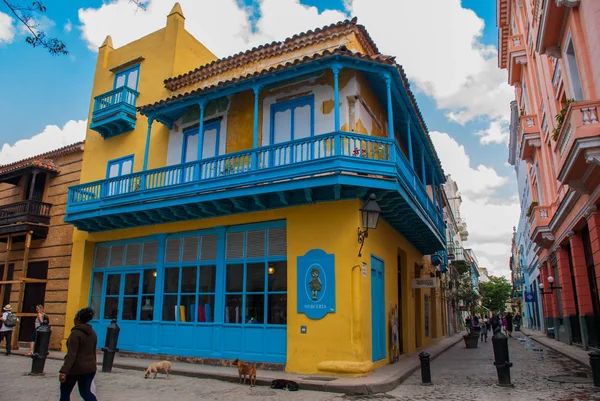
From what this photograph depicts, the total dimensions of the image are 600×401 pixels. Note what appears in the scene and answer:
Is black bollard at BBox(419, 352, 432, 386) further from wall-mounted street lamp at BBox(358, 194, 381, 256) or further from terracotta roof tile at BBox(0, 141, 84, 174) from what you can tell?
terracotta roof tile at BBox(0, 141, 84, 174)

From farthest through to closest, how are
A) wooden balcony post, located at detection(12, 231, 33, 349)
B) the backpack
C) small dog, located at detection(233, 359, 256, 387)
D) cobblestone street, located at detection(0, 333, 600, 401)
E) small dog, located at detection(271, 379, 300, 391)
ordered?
wooden balcony post, located at detection(12, 231, 33, 349)
the backpack
small dog, located at detection(233, 359, 256, 387)
small dog, located at detection(271, 379, 300, 391)
cobblestone street, located at detection(0, 333, 600, 401)

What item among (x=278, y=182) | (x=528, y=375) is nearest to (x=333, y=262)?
(x=278, y=182)

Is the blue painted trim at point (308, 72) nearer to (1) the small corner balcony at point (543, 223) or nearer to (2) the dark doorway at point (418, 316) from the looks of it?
(2) the dark doorway at point (418, 316)

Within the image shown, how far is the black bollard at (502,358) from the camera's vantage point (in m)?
8.74

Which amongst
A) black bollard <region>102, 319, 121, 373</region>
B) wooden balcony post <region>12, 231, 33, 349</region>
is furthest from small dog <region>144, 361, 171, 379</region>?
wooden balcony post <region>12, 231, 33, 349</region>

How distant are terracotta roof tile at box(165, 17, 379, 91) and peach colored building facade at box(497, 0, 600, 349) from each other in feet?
16.1

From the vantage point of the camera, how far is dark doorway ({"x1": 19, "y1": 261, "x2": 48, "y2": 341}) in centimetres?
1677

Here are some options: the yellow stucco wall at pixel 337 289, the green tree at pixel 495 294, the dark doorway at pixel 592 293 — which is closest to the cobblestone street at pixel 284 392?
the yellow stucco wall at pixel 337 289

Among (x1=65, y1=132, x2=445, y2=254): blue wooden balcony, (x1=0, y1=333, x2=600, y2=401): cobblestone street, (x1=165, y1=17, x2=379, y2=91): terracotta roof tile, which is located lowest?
(x1=0, y1=333, x2=600, y2=401): cobblestone street

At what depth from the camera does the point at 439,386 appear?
30.4 feet

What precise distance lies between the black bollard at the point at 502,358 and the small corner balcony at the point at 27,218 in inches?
637

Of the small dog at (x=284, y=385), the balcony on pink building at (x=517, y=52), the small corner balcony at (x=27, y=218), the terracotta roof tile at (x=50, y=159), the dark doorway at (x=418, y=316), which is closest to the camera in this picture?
the small dog at (x=284, y=385)

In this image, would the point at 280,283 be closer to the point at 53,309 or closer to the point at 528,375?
the point at 528,375

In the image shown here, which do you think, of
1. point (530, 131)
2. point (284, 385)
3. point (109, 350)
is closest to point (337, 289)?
point (284, 385)
